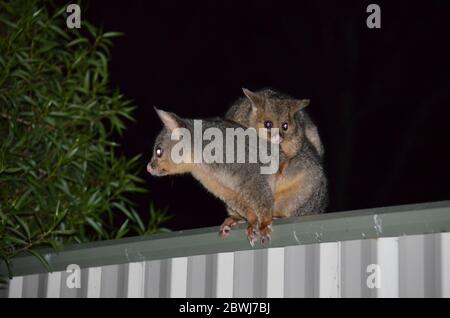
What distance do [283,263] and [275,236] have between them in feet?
0.61

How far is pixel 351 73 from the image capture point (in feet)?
61.9

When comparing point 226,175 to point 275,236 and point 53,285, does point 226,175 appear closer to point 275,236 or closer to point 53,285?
point 275,236

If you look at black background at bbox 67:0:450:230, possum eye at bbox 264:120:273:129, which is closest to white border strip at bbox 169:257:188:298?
possum eye at bbox 264:120:273:129

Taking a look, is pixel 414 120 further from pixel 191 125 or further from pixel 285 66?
pixel 191 125

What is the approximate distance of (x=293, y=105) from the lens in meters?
5.87

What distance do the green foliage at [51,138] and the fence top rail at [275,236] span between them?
489 millimetres

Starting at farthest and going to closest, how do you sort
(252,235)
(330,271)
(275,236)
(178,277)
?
(178,277) → (252,235) → (275,236) → (330,271)

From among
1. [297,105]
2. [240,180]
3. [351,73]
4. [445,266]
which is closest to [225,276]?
[240,180]

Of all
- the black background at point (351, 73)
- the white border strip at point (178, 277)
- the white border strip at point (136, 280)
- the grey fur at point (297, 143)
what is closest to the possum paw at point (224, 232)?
the white border strip at point (178, 277)

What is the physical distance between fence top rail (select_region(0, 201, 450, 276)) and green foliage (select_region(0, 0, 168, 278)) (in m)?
0.49

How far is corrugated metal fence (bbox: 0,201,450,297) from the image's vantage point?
3.51 meters

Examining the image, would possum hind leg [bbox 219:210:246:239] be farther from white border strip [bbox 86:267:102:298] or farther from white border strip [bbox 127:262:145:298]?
white border strip [bbox 86:267:102:298]

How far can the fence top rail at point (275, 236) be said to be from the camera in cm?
353

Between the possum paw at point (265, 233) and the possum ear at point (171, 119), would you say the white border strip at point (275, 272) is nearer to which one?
the possum paw at point (265, 233)
